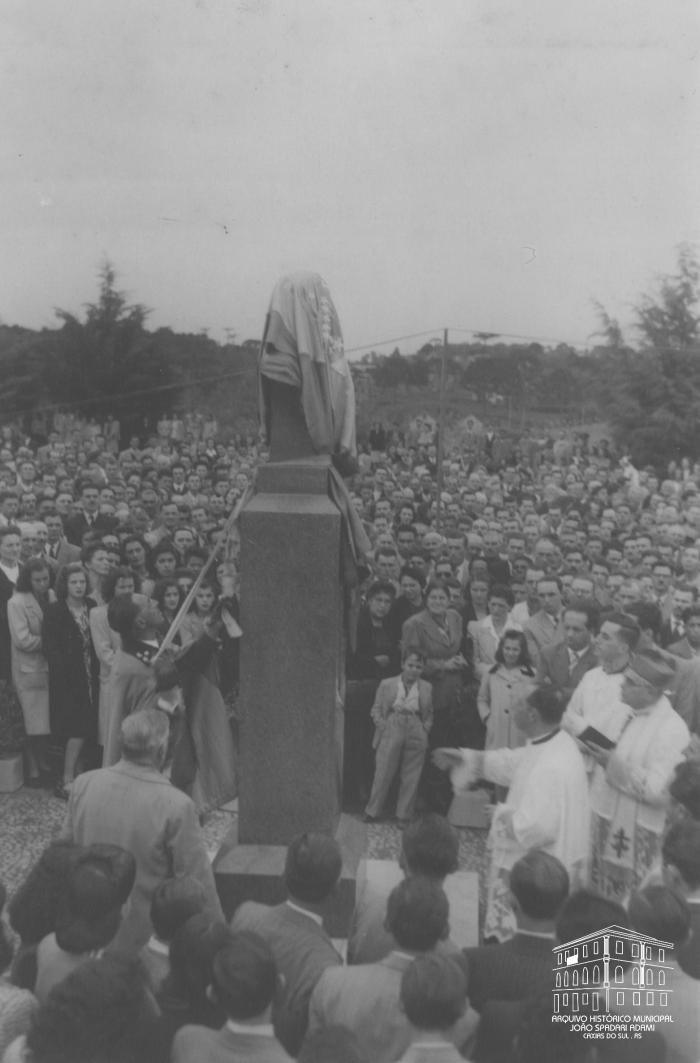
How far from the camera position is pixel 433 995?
9.29ft

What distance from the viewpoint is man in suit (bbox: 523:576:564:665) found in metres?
7.86

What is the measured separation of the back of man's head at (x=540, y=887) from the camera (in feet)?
11.7

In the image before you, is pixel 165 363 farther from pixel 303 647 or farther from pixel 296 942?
pixel 296 942

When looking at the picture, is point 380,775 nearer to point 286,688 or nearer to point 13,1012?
point 286,688

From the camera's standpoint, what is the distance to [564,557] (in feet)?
35.7

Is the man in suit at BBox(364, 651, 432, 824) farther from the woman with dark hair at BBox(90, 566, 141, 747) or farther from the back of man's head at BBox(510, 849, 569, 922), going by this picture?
the back of man's head at BBox(510, 849, 569, 922)

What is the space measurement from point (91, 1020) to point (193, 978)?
19.8 inches

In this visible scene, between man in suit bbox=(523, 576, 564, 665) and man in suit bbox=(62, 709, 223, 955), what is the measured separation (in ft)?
12.8

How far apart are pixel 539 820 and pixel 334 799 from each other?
1.04 metres

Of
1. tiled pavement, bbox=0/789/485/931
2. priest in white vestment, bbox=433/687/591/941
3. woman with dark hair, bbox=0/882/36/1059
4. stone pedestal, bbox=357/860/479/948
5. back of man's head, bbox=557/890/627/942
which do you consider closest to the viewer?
woman with dark hair, bbox=0/882/36/1059

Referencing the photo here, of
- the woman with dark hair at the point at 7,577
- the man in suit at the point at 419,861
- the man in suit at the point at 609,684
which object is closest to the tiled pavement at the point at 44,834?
the woman with dark hair at the point at 7,577

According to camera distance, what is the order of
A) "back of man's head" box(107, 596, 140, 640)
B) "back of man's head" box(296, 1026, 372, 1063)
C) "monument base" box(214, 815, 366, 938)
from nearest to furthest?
"back of man's head" box(296, 1026, 372, 1063)
"monument base" box(214, 815, 366, 938)
"back of man's head" box(107, 596, 140, 640)

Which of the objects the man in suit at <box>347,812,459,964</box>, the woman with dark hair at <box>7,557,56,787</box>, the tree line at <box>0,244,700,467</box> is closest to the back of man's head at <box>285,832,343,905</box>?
the man in suit at <box>347,812,459,964</box>

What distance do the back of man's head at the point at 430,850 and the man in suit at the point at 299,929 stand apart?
0.30m
